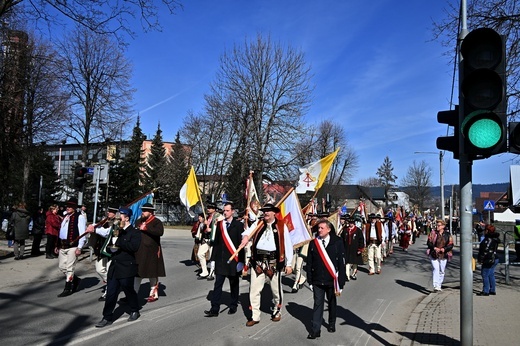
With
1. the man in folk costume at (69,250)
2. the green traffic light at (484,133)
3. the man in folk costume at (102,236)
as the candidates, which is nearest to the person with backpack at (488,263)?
the green traffic light at (484,133)

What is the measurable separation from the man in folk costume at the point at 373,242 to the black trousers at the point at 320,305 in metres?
7.93

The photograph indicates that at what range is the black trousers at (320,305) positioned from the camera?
7.08 meters

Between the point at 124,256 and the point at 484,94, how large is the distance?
18.6ft

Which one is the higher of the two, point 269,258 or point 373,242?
point 269,258

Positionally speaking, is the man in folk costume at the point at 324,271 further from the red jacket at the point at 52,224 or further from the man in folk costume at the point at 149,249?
the red jacket at the point at 52,224

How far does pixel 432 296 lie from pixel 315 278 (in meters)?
5.37

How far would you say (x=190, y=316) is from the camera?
26.7ft

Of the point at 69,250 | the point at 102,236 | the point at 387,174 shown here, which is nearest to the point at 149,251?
the point at 102,236

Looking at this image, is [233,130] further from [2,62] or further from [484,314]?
[484,314]

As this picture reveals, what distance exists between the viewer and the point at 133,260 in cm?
748

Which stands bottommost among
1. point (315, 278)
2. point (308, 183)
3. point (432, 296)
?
point (432, 296)

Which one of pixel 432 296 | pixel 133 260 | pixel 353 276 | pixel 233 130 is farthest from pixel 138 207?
pixel 233 130

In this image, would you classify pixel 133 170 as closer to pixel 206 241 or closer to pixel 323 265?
pixel 206 241

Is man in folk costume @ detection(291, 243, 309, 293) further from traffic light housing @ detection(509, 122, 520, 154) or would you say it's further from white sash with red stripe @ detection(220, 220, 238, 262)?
traffic light housing @ detection(509, 122, 520, 154)
